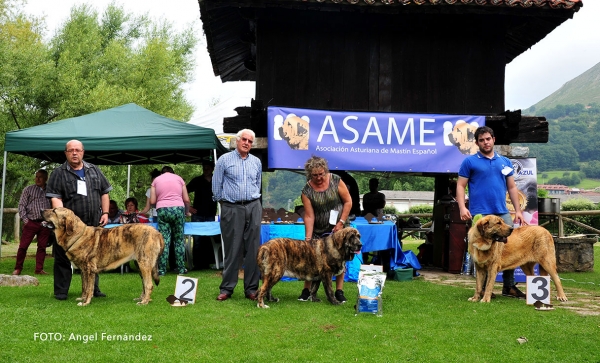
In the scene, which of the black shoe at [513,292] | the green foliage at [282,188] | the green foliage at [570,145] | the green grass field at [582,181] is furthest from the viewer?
the green foliage at [570,145]

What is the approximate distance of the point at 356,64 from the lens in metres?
11.7

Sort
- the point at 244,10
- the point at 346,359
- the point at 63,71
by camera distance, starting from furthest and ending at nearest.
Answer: the point at 63,71, the point at 244,10, the point at 346,359

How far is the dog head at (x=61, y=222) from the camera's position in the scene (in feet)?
22.3

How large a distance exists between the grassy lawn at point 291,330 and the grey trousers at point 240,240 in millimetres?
251

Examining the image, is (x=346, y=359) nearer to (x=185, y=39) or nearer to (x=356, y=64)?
(x=356, y=64)

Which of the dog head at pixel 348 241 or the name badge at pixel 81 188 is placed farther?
the name badge at pixel 81 188

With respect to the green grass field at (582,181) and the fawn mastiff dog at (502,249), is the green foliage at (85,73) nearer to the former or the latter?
the fawn mastiff dog at (502,249)

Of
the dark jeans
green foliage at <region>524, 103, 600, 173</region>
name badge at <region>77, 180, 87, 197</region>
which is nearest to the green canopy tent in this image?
the dark jeans

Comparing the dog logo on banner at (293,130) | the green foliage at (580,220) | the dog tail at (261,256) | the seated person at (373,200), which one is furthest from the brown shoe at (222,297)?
the green foliage at (580,220)

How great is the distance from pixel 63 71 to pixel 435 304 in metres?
16.3

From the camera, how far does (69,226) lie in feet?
22.4

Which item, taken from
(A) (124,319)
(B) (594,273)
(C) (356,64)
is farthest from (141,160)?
(B) (594,273)

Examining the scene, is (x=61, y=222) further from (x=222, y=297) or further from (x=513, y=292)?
(x=513, y=292)

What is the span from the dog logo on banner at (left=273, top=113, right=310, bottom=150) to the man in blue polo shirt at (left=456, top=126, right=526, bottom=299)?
3.65 metres
